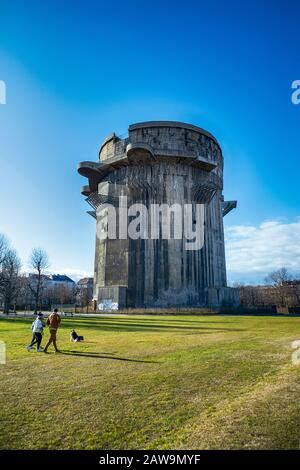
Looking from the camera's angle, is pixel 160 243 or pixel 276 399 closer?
pixel 276 399

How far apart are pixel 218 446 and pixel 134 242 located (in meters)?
38.3

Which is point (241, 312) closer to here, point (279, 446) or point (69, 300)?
point (279, 446)

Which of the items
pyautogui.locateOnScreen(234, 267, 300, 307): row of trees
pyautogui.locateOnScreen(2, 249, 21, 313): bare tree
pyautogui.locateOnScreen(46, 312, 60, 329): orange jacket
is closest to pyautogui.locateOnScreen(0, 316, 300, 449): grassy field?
pyautogui.locateOnScreen(46, 312, 60, 329): orange jacket

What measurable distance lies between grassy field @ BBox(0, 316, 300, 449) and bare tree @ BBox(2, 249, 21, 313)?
3717cm

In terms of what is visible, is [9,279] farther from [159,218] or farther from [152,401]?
[152,401]

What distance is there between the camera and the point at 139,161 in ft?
143

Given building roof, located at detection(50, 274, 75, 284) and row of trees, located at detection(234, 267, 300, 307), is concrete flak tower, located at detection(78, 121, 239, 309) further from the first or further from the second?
building roof, located at detection(50, 274, 75, 284)

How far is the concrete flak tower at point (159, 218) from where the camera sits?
40375 millimetres

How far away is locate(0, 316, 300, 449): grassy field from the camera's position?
417 centimetres

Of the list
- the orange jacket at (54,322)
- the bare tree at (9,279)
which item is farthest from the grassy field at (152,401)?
the bare tree at (9,279)

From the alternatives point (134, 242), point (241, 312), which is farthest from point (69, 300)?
point (241, 312)

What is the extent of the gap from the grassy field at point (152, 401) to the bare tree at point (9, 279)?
37172 millimetres

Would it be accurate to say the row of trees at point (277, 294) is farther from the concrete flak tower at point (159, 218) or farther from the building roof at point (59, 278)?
the building roof at point (59, 278)

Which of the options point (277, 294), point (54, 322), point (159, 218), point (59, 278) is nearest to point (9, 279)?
point (159, 218)
